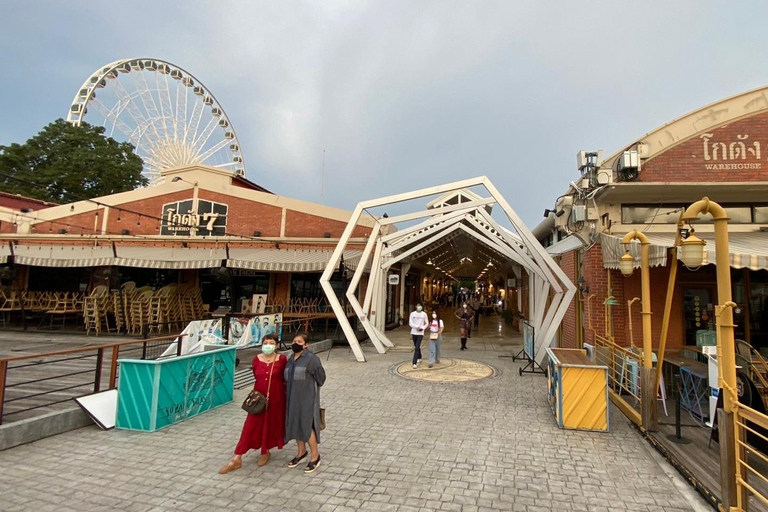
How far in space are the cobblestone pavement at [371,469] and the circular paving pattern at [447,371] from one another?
2092 millimetres

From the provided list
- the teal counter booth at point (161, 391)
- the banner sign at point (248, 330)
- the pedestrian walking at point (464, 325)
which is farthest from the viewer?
the pedestrian walking at point (464, 325)

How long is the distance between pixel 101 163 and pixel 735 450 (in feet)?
128

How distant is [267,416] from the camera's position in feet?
13.9

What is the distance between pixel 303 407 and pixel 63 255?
16.6 meters

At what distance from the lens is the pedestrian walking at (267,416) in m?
4.11

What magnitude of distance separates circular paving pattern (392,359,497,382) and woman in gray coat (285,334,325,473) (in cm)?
431

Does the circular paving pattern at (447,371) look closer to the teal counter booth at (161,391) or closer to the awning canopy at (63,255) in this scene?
the teal counter booth at (161,391)

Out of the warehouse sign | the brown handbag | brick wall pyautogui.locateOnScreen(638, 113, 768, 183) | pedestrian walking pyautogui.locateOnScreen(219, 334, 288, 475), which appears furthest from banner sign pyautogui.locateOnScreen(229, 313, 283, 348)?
brick wall pyautogui.locateOnScreen(638, 113, 768, 183)

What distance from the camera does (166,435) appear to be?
16.3 feet

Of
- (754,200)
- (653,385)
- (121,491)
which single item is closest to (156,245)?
(121,491)

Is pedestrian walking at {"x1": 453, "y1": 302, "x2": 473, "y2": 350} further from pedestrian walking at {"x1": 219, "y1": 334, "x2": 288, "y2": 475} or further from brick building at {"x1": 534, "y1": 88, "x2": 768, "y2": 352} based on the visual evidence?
pedestrian walking at {"x1": 219, "y1": 334, "x2": 288, "y2": 475}

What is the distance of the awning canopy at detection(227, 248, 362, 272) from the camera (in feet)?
44.4

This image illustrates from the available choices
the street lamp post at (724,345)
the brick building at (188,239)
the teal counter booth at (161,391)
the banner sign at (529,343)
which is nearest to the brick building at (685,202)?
the banner sign at (529,343)

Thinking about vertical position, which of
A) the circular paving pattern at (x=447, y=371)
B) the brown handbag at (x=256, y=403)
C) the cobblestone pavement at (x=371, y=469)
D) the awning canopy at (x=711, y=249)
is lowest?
the cobblestone pavement at (x=371, y=469)
